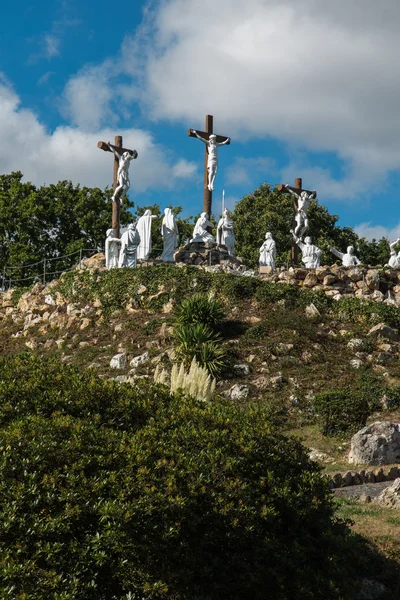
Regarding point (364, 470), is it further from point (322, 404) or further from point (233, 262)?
point (233, 262)

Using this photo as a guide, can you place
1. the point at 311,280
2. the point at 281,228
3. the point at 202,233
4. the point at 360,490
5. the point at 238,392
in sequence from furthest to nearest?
the point at 281,228 → the point at 202,233 → the point at 311,280 → the point at 238,392 → the point at 360,490

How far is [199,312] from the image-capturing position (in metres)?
19.2

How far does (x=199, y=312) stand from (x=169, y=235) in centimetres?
654

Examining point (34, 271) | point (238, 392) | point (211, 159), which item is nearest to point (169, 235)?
point (211, 159)

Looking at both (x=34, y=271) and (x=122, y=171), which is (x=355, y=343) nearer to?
(x=122, y=171)

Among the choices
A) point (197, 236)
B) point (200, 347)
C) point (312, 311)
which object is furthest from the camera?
point (197, 236)

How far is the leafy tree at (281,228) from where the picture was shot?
40287 mm

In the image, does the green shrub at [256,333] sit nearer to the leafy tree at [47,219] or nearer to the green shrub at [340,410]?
the green shrub at [340,410]

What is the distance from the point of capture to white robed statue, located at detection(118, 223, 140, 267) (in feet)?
80.1

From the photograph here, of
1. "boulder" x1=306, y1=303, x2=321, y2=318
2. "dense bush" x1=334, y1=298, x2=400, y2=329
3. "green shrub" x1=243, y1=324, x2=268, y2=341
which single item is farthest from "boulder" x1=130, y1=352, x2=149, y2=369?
"dense bush" x1=334, y1=298, x2=400, y2=329

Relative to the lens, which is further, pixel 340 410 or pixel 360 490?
pixel 340 410

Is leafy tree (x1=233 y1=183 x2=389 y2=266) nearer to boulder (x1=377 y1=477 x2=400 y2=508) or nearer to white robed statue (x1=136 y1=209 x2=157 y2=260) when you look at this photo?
white robed statue (x1=136 y1=209 x2=157 y2=260)

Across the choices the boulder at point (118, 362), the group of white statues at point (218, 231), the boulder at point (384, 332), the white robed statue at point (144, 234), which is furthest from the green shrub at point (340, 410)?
the group of white statues at point (218, 231)

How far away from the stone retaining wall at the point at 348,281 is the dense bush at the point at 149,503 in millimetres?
15012
